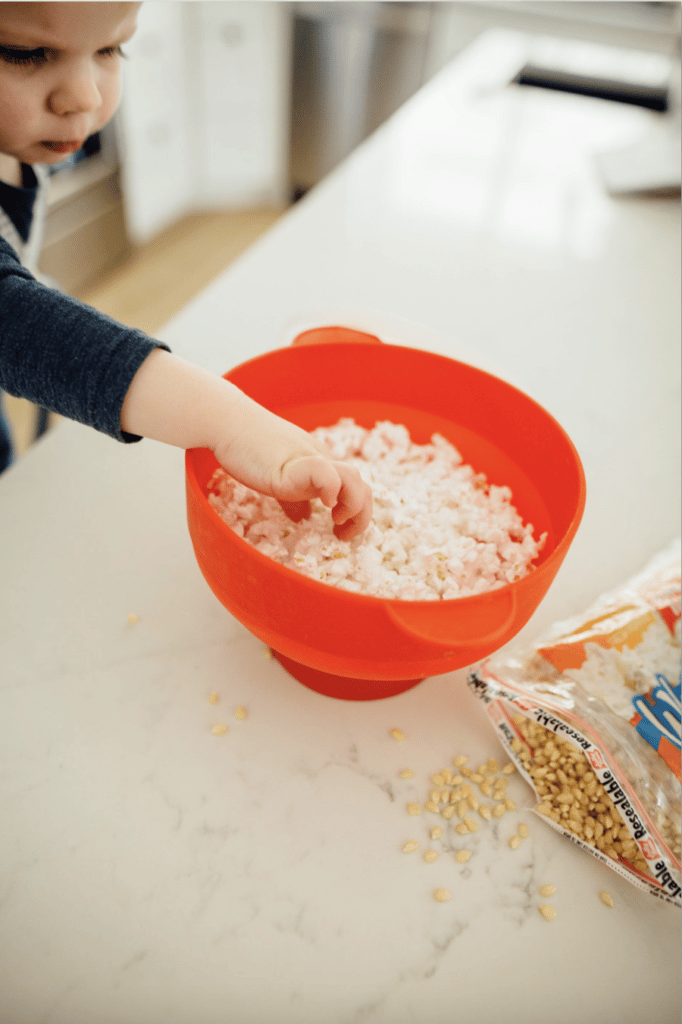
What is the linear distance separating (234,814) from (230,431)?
0.91 ft

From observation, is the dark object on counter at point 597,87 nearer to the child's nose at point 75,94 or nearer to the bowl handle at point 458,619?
the child's nose at point 75,94

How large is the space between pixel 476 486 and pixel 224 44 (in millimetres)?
2586

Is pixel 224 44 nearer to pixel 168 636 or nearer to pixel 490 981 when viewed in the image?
pixel 168 636

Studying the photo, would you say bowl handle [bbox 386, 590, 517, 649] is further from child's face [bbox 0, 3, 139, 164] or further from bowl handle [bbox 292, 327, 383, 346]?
child's face [bbox 0, 3, 139, 164]

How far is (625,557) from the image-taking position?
69 centimetres

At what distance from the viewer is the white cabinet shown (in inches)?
88.4

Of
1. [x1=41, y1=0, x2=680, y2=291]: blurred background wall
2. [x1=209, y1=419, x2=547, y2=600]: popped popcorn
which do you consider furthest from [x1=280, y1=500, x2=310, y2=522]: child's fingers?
[x1=41, y1=0, x2=680, y2=291]: blurred background wall

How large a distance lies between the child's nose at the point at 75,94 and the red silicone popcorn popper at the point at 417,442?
9.4 inches

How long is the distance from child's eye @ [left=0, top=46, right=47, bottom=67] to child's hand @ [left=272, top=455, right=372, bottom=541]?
0.36 meters

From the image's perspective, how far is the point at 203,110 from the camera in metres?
2.58

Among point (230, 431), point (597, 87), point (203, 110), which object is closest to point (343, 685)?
point (230, 431)

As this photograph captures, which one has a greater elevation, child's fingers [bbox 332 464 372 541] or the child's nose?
the child's nose

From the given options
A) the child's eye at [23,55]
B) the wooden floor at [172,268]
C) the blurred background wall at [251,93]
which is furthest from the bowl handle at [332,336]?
Answer: the blurred background wall at [251,93]

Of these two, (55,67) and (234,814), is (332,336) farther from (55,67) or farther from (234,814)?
(234,814)
